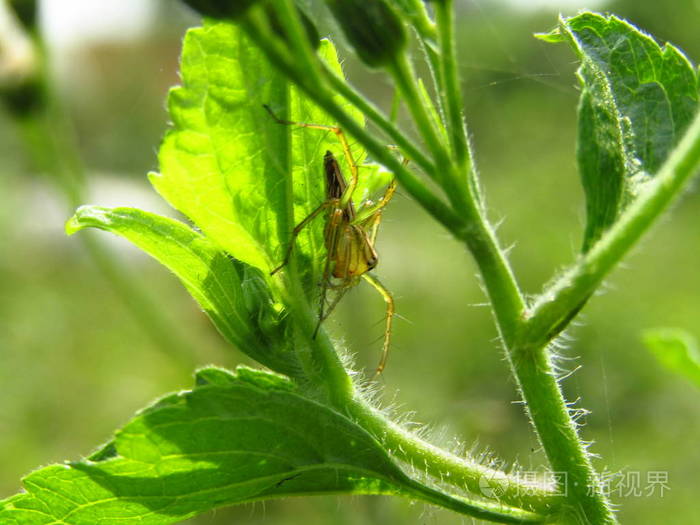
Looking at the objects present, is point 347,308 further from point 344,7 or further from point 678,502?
point 678,502

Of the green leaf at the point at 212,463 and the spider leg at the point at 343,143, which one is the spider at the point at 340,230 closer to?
the spider leg at the point at 343,143

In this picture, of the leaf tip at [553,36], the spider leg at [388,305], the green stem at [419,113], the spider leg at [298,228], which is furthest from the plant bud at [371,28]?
the spider leg at [388,305]

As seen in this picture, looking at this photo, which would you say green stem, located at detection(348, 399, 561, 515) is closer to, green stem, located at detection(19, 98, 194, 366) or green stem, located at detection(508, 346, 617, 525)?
green stem, located at detection(508, 346, 617, 525)

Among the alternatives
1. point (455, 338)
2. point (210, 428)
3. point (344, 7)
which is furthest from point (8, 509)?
point (455, 338)

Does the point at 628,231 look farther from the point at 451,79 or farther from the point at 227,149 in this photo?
the point at 227,149

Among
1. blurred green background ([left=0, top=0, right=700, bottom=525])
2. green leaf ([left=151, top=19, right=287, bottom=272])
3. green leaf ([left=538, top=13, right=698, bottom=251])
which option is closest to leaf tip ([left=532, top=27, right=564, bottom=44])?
green leaf ([left=538, top=13, right=698, bottom=251])
